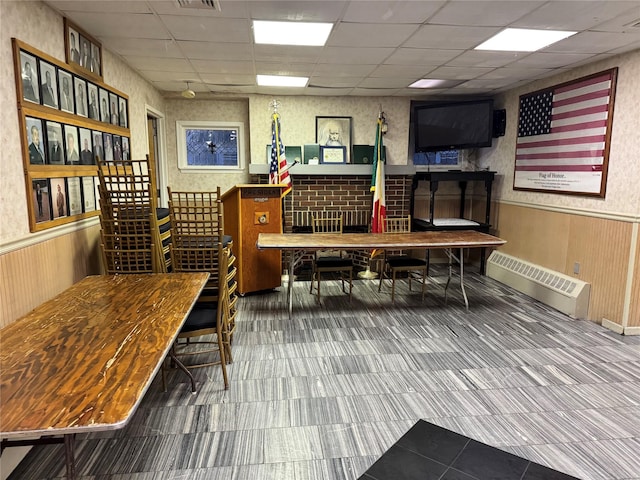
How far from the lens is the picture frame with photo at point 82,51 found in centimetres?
295

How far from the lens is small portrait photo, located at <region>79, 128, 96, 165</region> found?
10.4 ft

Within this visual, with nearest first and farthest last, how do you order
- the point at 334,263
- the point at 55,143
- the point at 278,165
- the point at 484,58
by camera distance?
the point at 55,143
the point at 484,58
the point at 334,263
the point at 278,165

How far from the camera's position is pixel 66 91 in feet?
9.54

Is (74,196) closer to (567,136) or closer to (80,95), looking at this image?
(80,95)

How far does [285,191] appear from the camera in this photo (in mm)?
5410

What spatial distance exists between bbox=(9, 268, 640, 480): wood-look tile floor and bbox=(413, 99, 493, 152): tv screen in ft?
8.73

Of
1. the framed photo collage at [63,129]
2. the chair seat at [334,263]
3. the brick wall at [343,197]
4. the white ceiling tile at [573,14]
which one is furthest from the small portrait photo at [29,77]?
the brick wall at [343,197]

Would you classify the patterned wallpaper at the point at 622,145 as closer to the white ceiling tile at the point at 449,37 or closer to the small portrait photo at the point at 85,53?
the white ceiling tile at the point at 449,37

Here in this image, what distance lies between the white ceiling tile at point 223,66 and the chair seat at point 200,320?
8.48 feet

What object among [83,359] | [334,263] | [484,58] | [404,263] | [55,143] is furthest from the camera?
[404,263]

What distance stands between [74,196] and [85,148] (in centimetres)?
43

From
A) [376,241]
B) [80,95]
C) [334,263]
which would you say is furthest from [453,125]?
[80,95]

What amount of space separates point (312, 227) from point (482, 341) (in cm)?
304

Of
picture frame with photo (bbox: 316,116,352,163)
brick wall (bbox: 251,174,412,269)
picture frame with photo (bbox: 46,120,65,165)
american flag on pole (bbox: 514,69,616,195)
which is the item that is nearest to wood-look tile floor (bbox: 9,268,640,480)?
american flag on pole (bbox: 514,69,616,195)
